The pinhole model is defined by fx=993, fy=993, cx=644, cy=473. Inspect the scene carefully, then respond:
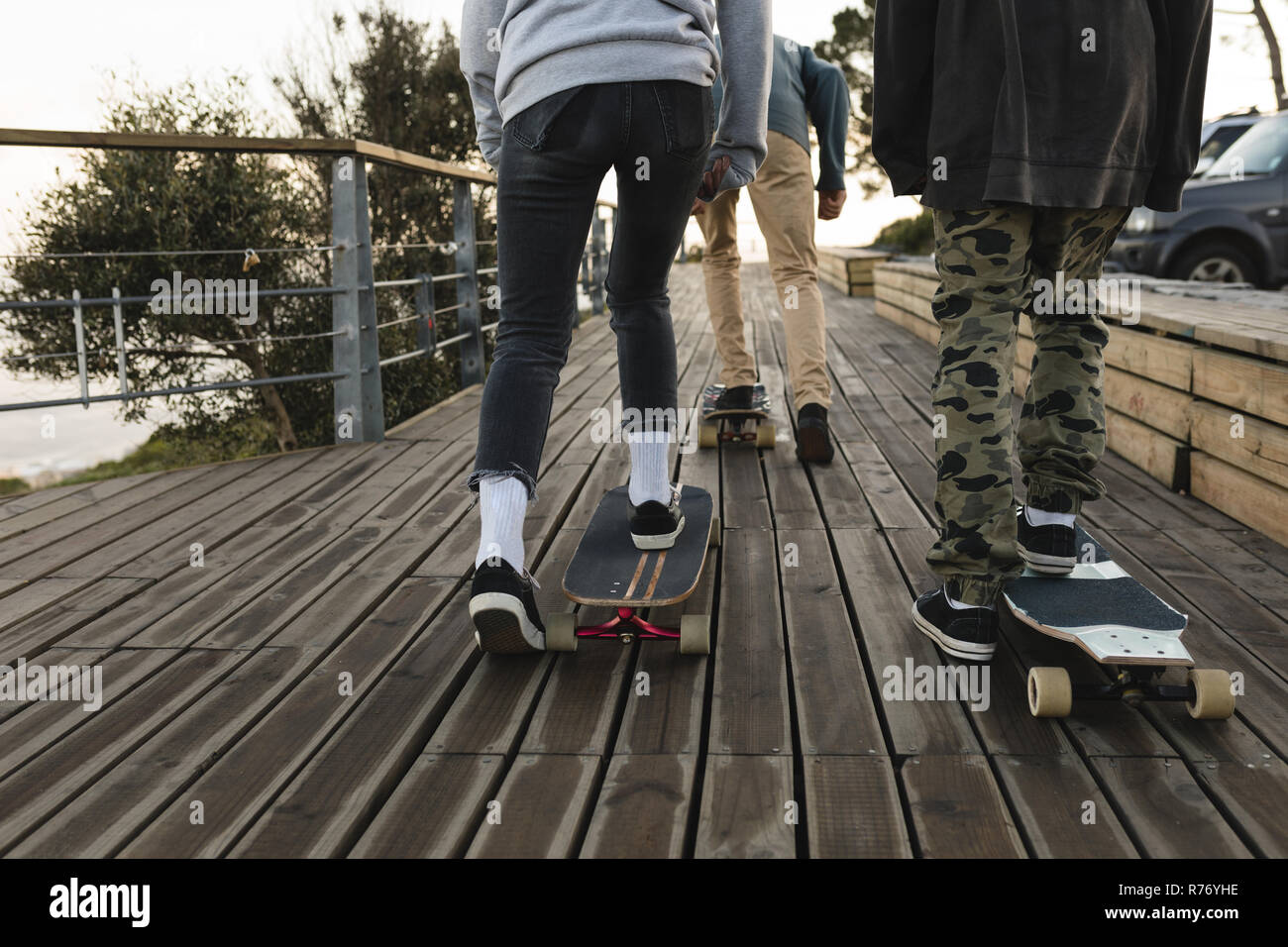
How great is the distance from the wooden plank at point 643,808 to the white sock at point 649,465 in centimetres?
72

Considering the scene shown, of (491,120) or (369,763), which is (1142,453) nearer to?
(491,120)

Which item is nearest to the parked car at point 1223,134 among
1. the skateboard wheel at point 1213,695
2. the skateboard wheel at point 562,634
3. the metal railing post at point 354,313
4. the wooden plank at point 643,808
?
the metal railing post at point 354,313

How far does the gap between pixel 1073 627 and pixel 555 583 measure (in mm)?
1052

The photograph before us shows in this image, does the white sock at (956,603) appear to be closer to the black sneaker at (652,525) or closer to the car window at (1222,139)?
the black sneaker at (652,525)

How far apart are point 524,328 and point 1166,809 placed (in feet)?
3.95

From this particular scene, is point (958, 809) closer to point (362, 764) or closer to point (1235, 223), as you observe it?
point (362, 764)

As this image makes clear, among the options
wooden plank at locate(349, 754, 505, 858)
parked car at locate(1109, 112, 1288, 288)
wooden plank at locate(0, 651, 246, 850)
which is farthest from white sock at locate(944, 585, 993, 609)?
parked car at locate(1109, 112, 1288, 288)

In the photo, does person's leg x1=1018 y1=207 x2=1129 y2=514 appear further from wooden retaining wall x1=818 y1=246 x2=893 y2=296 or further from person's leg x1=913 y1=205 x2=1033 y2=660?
wooden retaining wall x1=818 y1=246 x2=893 y2=296

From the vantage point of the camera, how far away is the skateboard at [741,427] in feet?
11.2

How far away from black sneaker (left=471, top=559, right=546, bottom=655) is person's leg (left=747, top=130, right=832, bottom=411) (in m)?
1.70

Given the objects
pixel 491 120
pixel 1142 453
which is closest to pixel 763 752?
pixel 491 120

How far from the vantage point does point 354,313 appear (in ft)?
12.0

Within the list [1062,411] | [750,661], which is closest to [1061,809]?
[750,661]

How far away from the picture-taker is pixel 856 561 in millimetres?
2264
